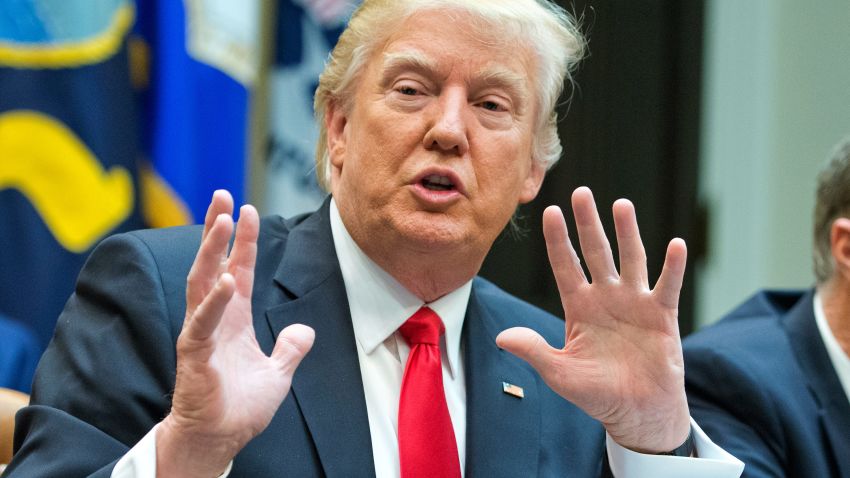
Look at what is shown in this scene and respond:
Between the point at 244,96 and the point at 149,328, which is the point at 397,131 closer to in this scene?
the point at 149,328

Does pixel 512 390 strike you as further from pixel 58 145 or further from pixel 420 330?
pixel 58 145

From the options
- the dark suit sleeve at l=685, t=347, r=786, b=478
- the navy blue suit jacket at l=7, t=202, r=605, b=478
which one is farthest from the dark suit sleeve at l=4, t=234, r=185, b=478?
the dark suit sleeve at l=685, t=347, r=786, b=478

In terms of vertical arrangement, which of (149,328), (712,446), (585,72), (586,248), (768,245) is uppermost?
(586,248)

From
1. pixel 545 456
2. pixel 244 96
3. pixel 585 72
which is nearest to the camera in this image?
pixel 545 456

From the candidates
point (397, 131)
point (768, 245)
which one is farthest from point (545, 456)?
point (768, 245)

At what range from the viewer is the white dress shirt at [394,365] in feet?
6.93

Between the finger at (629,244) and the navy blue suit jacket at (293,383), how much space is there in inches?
17.8

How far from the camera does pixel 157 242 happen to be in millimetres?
2215

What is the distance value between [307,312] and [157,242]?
0.96 ft

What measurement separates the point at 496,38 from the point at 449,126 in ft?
0.73

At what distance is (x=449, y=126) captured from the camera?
7.45 ft

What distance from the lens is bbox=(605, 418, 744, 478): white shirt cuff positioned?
209 cm

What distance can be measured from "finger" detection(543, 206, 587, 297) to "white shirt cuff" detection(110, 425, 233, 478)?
67 cm

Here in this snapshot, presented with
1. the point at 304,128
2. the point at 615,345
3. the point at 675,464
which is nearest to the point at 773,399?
the point at 675,464
